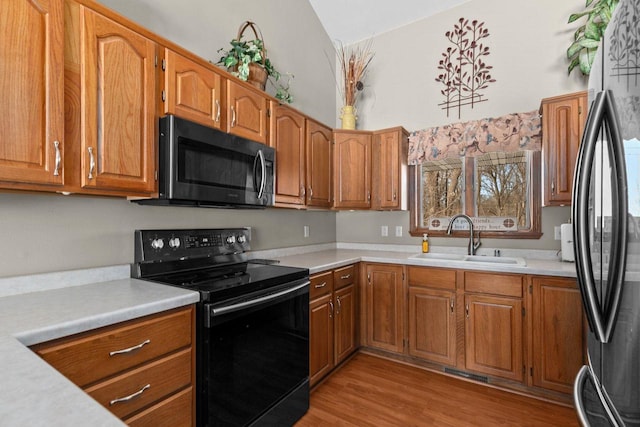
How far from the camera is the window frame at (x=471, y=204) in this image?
2697mm

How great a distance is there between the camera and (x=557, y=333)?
2.13 meters

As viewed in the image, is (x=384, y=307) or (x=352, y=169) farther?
(x=352, y=169)

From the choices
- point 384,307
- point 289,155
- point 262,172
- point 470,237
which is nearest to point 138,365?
point 262,172

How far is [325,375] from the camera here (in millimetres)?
2424

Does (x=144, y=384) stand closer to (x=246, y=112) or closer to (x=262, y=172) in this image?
(x=262, y=172)

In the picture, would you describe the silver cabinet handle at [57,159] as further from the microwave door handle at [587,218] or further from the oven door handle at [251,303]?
the microwave door handle at [587,218]

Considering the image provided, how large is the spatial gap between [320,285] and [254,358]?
77 centimetres

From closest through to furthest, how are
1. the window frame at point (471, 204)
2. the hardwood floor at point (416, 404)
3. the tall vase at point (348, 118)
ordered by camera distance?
1. the hardwood floor at point (416, 404)
2. the window frame at point (471, 204)
3. the tall vase at point (348, 118)

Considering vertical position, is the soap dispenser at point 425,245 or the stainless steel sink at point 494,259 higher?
the soap dispenser at point 425,245

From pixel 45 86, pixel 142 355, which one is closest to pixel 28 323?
pixel 142 355

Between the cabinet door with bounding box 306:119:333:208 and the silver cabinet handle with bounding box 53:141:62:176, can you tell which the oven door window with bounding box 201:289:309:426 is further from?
the cabinet door with bounding box 306:119:333:208

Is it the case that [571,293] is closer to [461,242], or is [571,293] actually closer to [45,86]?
[461,242]

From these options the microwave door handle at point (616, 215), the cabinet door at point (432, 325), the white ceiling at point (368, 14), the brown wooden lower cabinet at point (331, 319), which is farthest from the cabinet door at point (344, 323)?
the white ceiling at point (368, 14)

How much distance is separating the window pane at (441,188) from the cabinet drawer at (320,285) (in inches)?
50.6
